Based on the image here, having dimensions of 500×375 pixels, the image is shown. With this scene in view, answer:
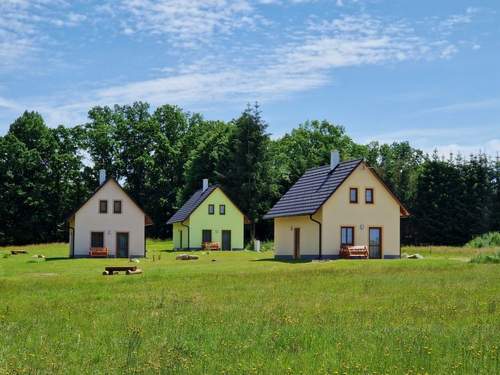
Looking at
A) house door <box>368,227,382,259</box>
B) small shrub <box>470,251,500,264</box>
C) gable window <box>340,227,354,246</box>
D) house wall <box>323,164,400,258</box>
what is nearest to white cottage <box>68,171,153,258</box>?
house wall <box>323,164,400,258</box>

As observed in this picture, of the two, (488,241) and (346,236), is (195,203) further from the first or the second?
(488,241)

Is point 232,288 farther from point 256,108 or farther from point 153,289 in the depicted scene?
point 256,108

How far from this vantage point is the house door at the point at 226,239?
67.2 metres

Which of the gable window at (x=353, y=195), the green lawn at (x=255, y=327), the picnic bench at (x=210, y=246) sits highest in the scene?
the gable window at (x=353, y=195)

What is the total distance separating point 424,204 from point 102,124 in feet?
134

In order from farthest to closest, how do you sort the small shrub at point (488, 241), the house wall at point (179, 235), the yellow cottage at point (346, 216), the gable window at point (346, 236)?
1. the house wall at point (179, 235)
2. the small shrub at point (488, 241)
3. the gable window at point (346, 236)
4. the yellow cottage at point (346, 216)

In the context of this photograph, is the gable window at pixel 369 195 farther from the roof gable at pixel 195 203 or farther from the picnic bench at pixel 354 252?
the roof gable at pixel 195 203

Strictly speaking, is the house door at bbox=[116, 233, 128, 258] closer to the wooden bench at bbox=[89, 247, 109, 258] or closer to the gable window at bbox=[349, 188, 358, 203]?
the wooden bench at bbox=[89, 247, 109, 258]

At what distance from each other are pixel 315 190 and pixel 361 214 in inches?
134

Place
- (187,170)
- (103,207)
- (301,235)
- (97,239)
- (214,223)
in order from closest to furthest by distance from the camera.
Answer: (301,235) → (97,239) → (103,207) → (214,223) → (187,170)

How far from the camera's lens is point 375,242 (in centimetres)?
4484

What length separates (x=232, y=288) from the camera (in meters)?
22.5

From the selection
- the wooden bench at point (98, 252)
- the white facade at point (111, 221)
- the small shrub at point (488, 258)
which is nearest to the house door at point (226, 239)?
the white facade at point (111, 221)

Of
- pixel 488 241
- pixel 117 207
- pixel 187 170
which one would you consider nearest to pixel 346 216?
pixel 488 241
